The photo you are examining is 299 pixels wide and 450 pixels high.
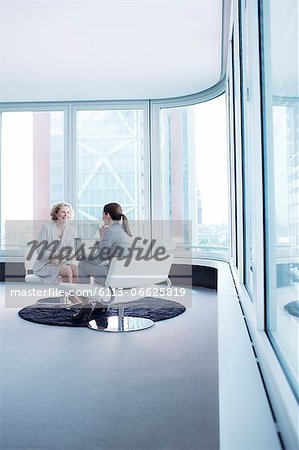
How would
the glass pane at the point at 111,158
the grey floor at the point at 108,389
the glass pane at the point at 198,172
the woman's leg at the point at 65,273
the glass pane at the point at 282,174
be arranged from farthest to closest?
the glass pane at the point at 111,158, the glass pane at the point at 198,172, the woman's leg at the point at 65,273, the grey floor at the point at 108,389, the glass pane at the point at 282,174

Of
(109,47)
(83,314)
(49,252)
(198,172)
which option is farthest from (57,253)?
(198,172)

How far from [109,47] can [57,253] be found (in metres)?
2.15

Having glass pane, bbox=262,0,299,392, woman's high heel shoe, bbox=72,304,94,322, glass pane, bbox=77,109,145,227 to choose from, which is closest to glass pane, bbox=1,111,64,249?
glass pane, bbox=77,109,145,227

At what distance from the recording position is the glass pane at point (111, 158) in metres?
6.23

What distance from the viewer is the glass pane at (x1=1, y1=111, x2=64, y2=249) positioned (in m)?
6.30

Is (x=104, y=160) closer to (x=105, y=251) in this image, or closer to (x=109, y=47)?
(x=109, y=47)

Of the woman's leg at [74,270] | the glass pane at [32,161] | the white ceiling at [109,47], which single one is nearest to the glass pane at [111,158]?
the glass pane at [32,161]

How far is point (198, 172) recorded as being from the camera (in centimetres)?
584

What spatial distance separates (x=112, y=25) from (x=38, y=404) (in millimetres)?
3215

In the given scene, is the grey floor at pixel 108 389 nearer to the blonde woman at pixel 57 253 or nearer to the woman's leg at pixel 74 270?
the blonde woman at pixel 57 253

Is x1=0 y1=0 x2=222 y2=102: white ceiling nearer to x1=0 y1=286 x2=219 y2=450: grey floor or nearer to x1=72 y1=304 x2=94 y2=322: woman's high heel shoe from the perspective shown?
x1=72 y1=304 x2=94 y2=322: woman's high heel shoe

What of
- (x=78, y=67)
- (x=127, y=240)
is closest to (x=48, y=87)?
(x=78, y=67)

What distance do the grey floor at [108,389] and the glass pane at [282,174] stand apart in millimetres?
754

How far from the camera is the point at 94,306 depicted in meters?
4.06
